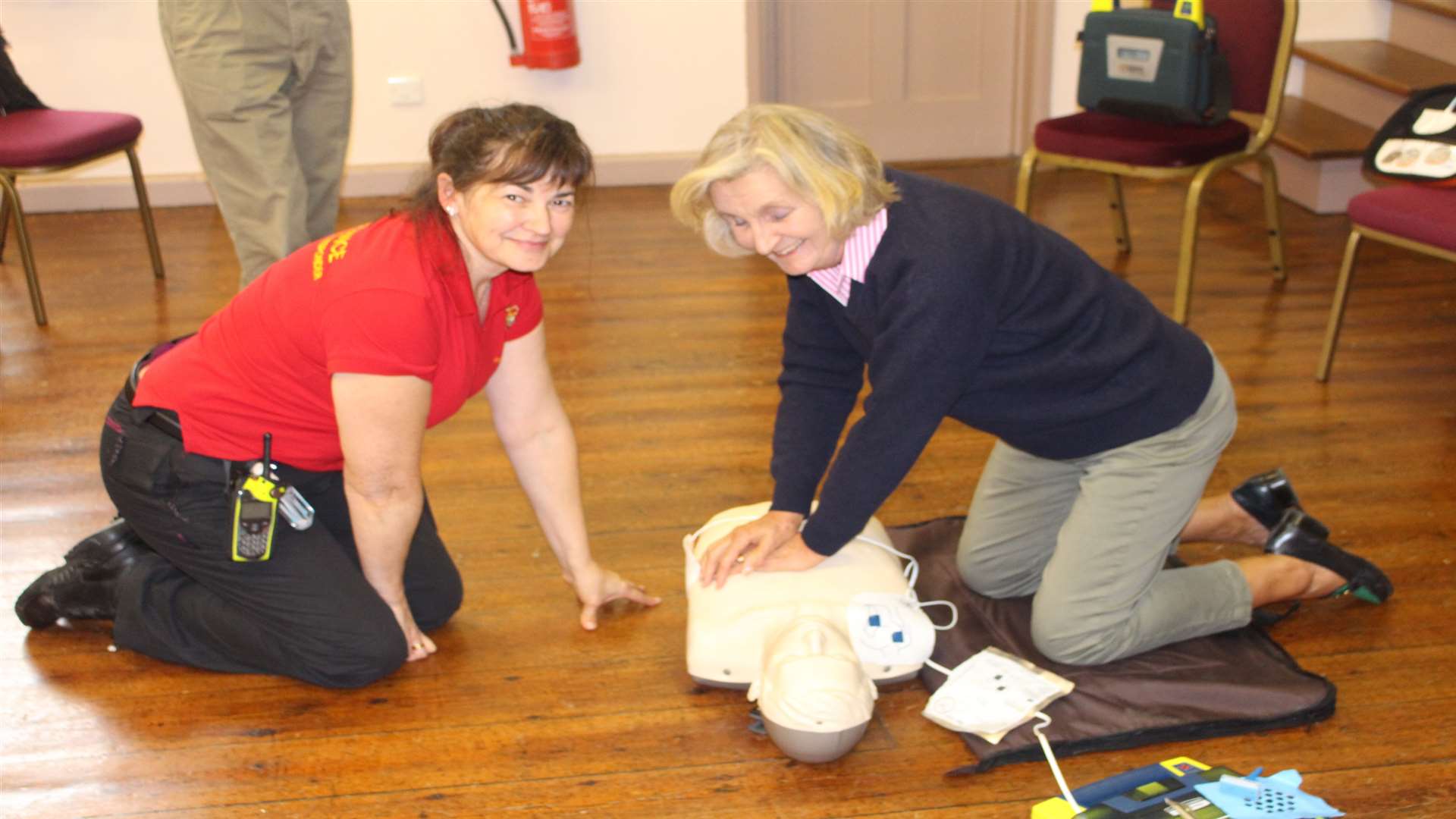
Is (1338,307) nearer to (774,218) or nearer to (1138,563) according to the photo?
(1138,563)

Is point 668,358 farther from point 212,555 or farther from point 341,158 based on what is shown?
point 212,555

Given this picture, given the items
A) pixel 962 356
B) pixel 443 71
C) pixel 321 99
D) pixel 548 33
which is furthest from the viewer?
pixel 443 71

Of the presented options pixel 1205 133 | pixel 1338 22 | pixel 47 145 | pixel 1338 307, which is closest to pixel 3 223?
pixel 47 145

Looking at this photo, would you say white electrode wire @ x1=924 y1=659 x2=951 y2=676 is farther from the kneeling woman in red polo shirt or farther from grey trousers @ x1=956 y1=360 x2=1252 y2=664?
the kneeling woman in red polo shirt

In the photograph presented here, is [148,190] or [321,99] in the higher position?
[321,99]

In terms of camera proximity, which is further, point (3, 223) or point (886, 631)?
point (3, 223)

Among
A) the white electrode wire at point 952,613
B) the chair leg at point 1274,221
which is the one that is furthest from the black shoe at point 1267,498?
the chair leg at point 1274,221

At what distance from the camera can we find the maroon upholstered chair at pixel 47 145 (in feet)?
11.3

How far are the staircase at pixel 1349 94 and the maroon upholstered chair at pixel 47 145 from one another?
3328 mm

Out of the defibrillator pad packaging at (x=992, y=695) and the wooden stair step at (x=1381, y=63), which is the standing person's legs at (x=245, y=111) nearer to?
the defibrillator pad packaging at (x=992, y=695)

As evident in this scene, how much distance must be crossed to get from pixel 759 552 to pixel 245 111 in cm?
186

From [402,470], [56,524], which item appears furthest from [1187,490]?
[56,524]

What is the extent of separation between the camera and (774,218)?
1.66 meters

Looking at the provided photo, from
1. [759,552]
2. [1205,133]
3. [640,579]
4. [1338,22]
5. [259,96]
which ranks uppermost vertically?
[259,96]
